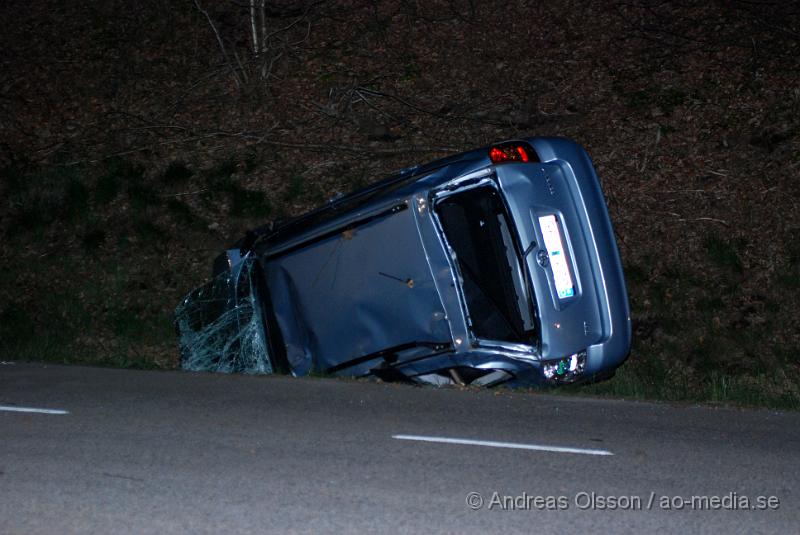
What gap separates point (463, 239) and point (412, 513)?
9.95 ft

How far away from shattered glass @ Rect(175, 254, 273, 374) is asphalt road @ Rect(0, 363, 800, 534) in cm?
43

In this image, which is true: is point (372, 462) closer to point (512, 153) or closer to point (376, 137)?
point (512, 153)

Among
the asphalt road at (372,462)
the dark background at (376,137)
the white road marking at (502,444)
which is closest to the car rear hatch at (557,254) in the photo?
the asphalt road at (372,462)

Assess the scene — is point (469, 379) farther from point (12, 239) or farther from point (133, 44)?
point (133, 44)

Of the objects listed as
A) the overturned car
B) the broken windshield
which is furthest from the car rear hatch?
the broken windshield

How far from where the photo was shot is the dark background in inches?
396

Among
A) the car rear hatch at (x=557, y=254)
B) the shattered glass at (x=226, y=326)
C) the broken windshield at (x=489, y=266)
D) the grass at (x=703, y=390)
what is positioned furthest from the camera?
the shattered glass at (x=226, y=326)

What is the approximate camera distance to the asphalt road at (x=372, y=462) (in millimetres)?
5195

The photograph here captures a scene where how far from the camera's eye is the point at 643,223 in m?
10.9

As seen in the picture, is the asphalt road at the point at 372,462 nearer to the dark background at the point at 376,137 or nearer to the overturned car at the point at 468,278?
the overturned car at the point at 468,278

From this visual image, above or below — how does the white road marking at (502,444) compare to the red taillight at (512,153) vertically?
below

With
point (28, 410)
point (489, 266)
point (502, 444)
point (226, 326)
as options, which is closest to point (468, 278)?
point (489, 266)

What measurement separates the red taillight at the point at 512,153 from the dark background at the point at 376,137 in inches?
95.9

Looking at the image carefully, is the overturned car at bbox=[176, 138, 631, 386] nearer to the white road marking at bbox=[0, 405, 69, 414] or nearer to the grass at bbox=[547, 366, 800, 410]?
the grass at bbox=[547, 366, 800, 410]
